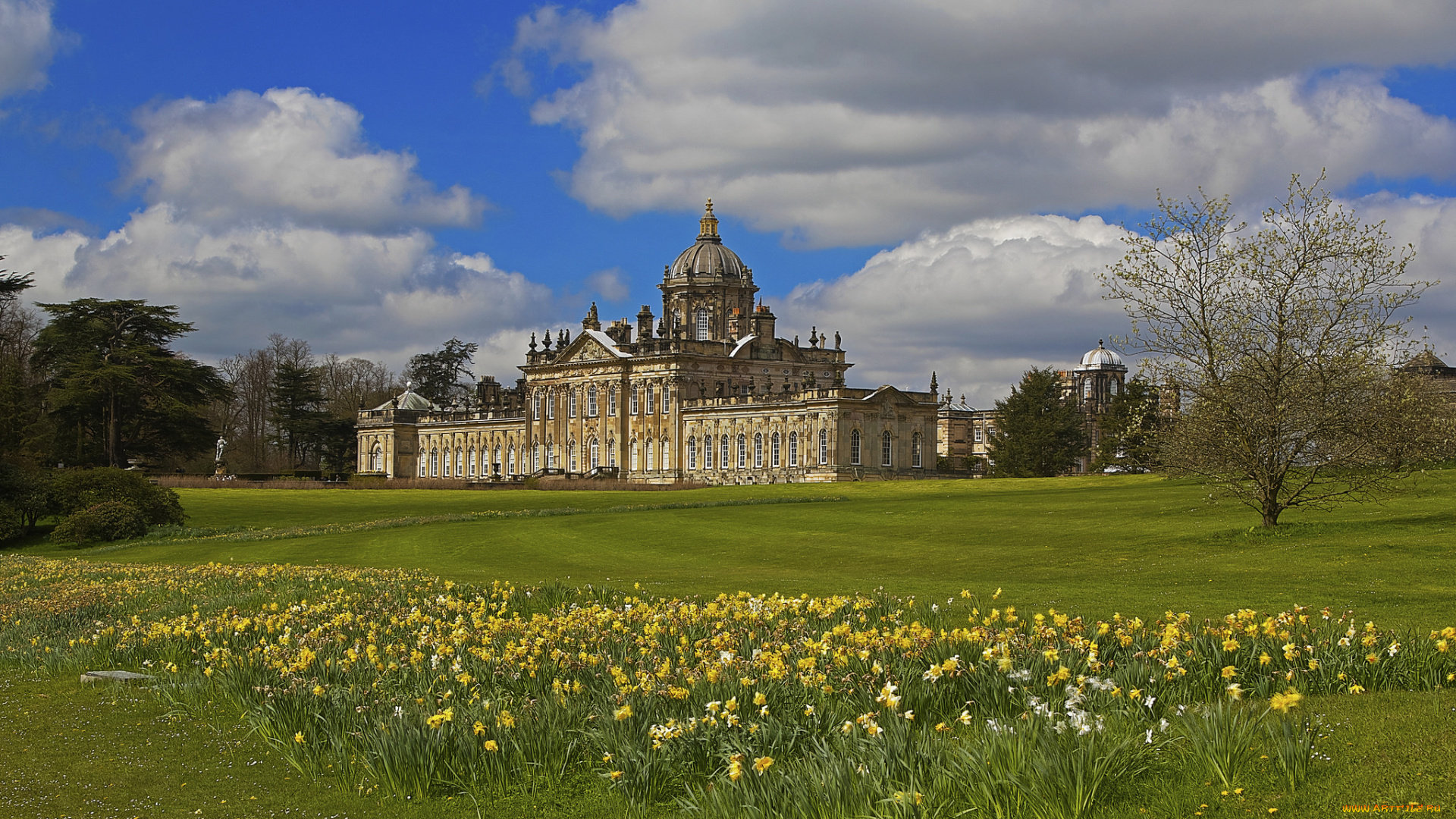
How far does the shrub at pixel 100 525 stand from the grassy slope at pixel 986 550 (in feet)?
2.55

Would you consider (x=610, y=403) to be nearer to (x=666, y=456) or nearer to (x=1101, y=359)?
(x=666, y=456)

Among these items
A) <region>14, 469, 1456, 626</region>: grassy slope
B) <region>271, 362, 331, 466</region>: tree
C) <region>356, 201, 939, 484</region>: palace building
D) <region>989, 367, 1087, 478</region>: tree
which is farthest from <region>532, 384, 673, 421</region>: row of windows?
<region>14, 469, 1456, 626</region>: grassy slope

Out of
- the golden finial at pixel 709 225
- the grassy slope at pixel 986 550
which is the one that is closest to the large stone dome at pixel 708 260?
the golden finial at pixel 709 225

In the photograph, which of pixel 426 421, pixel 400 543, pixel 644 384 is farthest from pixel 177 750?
pixel 426 421

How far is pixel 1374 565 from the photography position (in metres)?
20.1

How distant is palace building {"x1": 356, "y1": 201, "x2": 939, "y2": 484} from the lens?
279 ft

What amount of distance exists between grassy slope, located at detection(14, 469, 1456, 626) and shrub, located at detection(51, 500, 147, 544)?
778 mm

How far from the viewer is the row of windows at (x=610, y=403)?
97500mm

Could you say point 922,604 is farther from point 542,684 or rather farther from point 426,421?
point 426,421

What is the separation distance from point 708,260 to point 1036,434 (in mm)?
38842

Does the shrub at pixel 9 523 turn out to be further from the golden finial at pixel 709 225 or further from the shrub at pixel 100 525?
the golden finial at pixel 709 225

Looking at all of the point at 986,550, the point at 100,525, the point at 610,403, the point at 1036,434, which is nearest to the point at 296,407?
the point at 610,403

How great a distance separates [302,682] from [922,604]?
7233 millimetres

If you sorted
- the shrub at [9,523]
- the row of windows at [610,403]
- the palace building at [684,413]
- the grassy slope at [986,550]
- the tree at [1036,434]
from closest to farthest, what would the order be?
the grassy slope at [986,550], the shrub at [9,523], the tree at [1036,434], the palace building at [684,413], the row of windows at [610,403]
